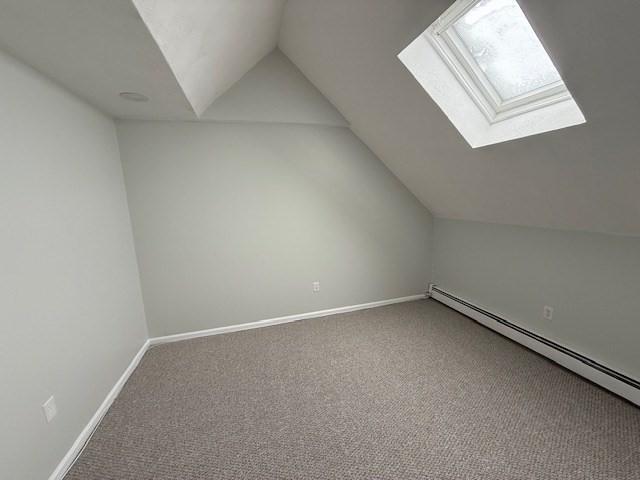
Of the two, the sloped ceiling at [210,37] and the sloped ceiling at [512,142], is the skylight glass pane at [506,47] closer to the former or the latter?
the sloped ceiling at [512,142]

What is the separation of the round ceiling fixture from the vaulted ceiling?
8 centimetres

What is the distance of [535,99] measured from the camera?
157 cm

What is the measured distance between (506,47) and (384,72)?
0.72 metres

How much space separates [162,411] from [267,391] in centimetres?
68

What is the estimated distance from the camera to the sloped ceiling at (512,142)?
0.98m

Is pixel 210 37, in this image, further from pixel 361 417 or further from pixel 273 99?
pixel 361 417

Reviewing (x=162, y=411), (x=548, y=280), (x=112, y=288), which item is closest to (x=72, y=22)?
(x=112, y=288)

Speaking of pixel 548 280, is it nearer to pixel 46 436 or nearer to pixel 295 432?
pixel 295 432

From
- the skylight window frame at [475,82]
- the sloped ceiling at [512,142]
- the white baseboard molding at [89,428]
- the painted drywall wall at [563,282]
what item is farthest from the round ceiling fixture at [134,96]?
the painted drywall wall at [563,282]

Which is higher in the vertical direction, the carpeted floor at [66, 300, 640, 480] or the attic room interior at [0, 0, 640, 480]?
the attic room interior at [0, 0, 640, 480]

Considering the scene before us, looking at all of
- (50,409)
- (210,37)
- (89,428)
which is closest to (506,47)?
(210,37)

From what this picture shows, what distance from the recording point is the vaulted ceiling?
3.03 feet

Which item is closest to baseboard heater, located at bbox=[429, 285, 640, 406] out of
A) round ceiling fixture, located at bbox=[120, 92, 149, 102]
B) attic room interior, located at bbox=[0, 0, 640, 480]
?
attic room interior, located at bbox=[0, 0, 640, 480]

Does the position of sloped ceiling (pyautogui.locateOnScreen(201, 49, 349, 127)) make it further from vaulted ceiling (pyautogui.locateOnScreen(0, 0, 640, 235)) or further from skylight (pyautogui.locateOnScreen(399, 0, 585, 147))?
skylight (pyautogui.locateOnScreen(399, 0, 585, 147))
